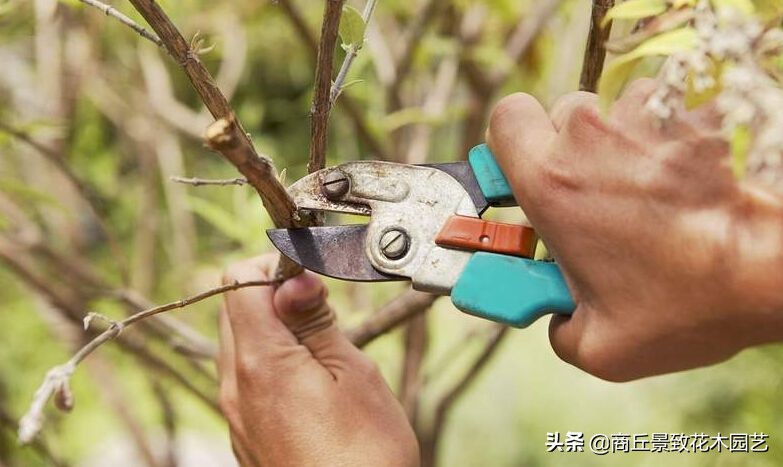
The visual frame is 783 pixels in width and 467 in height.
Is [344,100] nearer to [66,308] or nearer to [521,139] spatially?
[66,308]

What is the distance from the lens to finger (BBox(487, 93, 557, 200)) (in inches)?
27.0

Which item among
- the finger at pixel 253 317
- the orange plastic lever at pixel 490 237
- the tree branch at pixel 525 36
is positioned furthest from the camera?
the tree branch at pixel 525 36

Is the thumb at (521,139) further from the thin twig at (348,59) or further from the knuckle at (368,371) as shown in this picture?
the knuckle at (368,371)

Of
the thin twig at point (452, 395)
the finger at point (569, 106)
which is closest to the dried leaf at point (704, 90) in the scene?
the finger at point (569, 106)

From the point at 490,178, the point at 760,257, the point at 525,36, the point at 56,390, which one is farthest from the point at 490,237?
the point at 525,36

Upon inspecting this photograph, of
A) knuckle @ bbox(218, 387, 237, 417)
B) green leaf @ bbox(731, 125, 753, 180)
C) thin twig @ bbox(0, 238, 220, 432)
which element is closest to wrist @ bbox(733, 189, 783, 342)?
green leaf @ bbox(731, 125, 753, 180)

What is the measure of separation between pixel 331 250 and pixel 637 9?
1.27 ft

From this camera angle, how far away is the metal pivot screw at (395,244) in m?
0.79

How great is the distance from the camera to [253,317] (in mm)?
893

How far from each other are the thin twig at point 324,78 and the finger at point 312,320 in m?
0.16

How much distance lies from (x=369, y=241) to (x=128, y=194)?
1900 mm

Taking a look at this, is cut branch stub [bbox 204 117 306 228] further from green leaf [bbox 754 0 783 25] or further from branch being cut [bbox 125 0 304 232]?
green leaf [bbox 754 0 783 25]

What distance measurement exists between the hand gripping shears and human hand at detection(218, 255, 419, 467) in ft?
0.32

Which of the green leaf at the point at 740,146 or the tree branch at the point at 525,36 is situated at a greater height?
the green leaf at the point at 740,146
